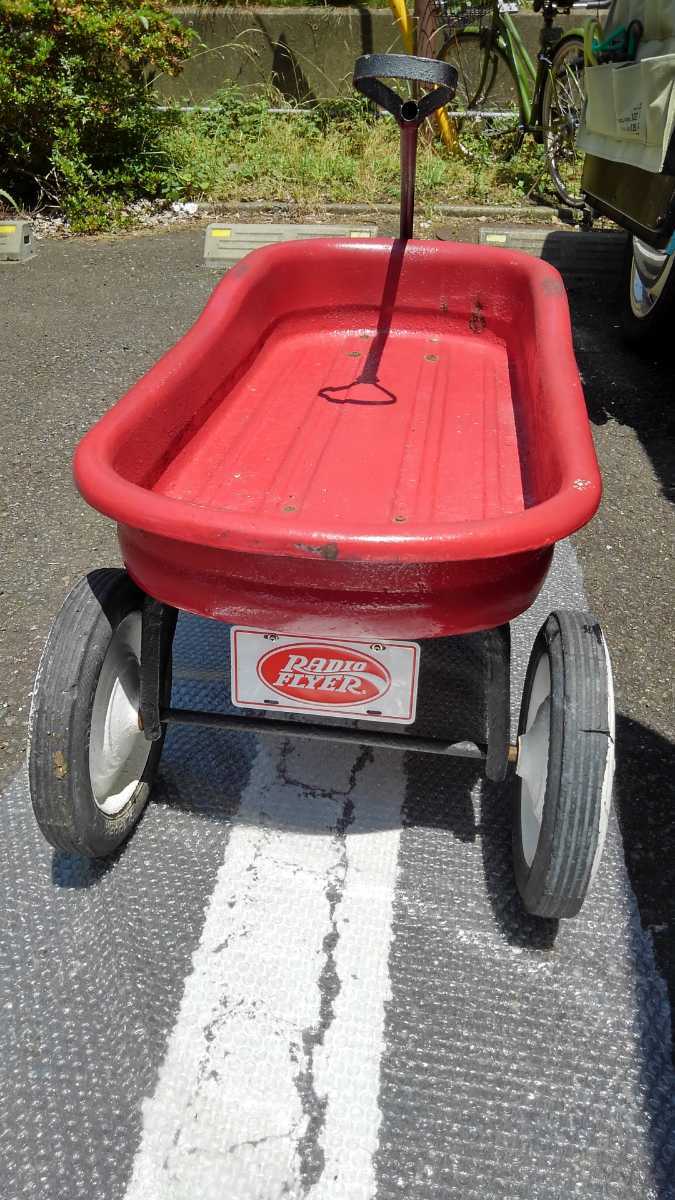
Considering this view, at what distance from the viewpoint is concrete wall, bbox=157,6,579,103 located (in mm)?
7484

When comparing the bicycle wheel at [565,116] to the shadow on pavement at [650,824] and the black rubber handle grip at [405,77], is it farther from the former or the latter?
the shadow on pavement at [650,824]

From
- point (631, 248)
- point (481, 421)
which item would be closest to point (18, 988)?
point (481, 421)

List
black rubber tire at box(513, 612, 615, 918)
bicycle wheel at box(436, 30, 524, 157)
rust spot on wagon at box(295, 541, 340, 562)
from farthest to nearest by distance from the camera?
bicycle wheel at box(436, 30, 524, 157) < black rubber tire at box(513, 612, 615, 918) < rust spot on wagon at box(295, 541, 340, 562)

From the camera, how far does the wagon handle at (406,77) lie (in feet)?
6.80

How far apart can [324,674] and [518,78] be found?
628 centimetres

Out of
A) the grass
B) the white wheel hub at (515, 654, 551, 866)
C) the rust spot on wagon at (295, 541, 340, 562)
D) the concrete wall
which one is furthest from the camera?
the concrete wall

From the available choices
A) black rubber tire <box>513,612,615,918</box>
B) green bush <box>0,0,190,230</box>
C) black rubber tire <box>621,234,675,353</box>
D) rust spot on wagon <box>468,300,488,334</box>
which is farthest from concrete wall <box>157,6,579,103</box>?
black rubber tire <box>513,612,615,918</box>

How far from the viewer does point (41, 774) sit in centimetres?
161

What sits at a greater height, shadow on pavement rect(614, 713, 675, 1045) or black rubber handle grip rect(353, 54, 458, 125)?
black rubber handle grip rect(353, 54, 458, 125)

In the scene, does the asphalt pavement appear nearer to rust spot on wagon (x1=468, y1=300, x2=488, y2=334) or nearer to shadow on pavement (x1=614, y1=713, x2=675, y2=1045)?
shadow on pavement (x1=614, y1=713, x2=675, y2=1045)

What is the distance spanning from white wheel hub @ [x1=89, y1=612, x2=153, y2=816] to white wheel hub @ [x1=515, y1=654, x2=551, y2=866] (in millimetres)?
838

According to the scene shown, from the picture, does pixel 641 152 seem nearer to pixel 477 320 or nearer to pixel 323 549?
pixel 477 320

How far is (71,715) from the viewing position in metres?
1.60

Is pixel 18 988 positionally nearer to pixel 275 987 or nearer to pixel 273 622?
pixel 275 987
